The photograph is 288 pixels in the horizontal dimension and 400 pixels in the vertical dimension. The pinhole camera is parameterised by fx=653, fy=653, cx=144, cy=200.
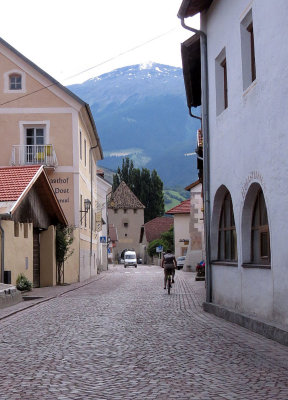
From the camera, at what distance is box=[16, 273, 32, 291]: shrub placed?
75.2ft

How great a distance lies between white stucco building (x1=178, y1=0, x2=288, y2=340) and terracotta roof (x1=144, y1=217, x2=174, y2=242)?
84930 millimetres

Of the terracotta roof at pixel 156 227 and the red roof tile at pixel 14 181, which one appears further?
the terracotta roof at pixel 156 227

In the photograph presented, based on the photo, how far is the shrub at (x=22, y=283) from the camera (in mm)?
22909

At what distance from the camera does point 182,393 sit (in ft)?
20.3

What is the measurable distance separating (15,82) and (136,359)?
27.6 meters

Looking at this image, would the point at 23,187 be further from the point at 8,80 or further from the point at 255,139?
the point at 255,139

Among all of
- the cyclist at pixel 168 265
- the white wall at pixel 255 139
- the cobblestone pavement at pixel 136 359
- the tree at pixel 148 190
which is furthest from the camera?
the tree at pixel 148 190

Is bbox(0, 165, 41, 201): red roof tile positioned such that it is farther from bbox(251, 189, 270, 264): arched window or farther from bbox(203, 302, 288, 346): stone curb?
bbox(251, 189, 270, 264): arched window

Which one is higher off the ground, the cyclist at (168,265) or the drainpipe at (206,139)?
the drainpipe at (206,139)

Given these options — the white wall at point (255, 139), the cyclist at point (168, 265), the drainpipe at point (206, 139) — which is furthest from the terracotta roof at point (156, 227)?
the white wall at point (255, 139)

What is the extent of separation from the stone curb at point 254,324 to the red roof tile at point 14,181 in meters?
9.73

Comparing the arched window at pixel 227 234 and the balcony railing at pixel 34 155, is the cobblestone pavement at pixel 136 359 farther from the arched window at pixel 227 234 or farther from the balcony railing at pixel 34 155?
the balcony railing at pixel 34 155

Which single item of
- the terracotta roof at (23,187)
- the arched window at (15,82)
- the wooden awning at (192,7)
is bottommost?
the terracotta roof at (23,187)

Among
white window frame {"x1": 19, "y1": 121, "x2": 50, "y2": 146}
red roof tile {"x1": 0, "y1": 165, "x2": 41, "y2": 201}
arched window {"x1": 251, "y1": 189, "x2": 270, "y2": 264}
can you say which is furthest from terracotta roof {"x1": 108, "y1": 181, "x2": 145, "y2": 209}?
arched window {"x1": 251, "y1": 189, "x2": 270, "y2": 264}
